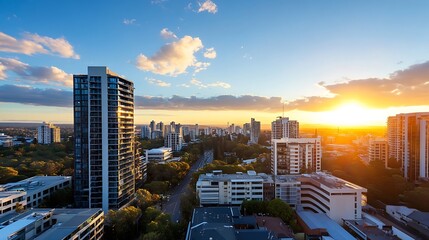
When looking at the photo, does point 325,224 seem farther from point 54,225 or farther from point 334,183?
point 54,225

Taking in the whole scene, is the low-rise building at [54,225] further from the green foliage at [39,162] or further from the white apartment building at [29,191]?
the green foliage at [39,162]

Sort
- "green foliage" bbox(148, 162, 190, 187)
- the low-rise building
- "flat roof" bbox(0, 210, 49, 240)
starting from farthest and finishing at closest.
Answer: "green foliage" bbox(148, 162, 190, 187)
the low-rise building
"flat roof" bbox(0, 210, 49, 240)

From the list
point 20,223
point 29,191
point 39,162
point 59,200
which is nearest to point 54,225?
point 20,223

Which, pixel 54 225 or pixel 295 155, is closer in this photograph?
pixel 54 225

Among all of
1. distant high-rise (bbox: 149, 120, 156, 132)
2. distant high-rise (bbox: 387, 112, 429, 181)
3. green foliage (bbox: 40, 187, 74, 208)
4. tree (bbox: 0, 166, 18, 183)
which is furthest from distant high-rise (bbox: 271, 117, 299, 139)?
distant high-rise (bbox: 149, 120, 156, 132)

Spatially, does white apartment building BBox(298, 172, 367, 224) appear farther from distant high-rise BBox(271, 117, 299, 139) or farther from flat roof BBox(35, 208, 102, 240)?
distant high-rise BBox(271, 117, 299, 139)

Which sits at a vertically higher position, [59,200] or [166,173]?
[166,173]
